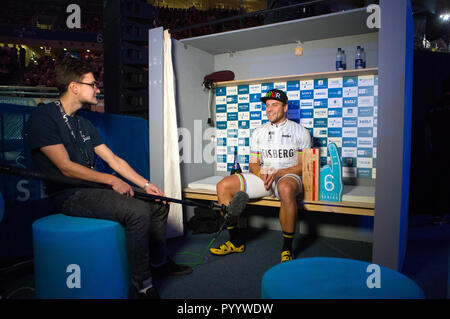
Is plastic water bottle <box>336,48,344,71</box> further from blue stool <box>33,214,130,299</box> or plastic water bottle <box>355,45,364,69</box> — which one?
blue stool <box>33,214,130,299</box>

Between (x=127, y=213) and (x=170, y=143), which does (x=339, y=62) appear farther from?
(x=127, y=213)

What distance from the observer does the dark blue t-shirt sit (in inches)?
64.9

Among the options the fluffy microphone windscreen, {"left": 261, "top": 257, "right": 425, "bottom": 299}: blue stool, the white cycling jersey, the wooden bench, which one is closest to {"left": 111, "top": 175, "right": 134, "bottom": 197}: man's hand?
the fluffy microphone windscreen

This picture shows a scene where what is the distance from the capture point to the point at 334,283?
104 cm

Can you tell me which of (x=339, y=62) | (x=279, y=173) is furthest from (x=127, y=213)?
(x=339, y=62)

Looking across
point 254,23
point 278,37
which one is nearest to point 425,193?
point 278,37

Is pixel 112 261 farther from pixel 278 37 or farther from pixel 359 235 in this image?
pixel 278 37

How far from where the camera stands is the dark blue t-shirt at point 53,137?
1648mm

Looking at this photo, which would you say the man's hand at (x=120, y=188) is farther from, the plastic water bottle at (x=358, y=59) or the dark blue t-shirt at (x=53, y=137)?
the plastic water bottle at (x=358, y=59)

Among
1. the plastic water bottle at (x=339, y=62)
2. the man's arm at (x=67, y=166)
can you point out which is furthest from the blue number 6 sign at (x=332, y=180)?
the man's arm at (x=67, y=166)

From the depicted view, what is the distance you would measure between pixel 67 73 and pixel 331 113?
2356mm

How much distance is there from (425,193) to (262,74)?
7.99 ft

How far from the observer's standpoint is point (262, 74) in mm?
3352

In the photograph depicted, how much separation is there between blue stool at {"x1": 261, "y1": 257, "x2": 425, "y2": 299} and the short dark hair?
1.67 meters
